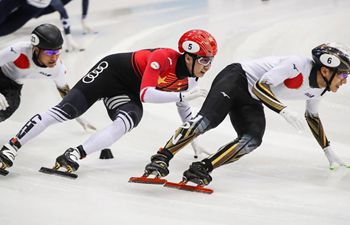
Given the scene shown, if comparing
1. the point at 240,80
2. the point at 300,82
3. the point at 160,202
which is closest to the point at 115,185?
the point at 160,202

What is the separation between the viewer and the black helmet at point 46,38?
5078mm

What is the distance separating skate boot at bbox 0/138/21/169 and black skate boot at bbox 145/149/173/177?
1.04 meters

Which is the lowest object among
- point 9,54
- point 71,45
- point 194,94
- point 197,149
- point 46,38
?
point 71,45

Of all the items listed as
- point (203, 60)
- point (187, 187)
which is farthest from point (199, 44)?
point (187, 187)

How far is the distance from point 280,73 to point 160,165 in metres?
1.09

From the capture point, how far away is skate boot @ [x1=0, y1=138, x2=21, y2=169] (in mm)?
4859

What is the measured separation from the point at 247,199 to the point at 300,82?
1.01m

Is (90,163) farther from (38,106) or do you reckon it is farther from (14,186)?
(38,106)

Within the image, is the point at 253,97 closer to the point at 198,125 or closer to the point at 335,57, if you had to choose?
the point at 198,125

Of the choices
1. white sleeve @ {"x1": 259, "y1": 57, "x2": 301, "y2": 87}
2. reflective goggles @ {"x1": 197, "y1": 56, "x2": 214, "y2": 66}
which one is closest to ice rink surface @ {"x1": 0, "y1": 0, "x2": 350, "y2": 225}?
white sleeve @ {"x1": 259, "y1": 57, "x2": 301, "y2": 87}

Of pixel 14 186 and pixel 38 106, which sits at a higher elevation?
pixel 14 186

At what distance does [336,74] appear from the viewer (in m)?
4.76

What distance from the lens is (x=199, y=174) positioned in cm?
452

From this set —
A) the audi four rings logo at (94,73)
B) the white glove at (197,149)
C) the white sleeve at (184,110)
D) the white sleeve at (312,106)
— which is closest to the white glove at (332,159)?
the white sleeve at (312,106)
